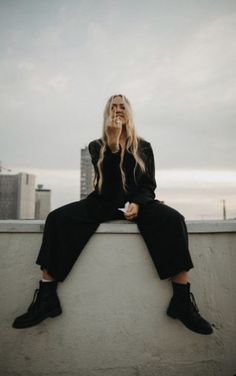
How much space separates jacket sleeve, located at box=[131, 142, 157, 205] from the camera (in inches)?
84.0

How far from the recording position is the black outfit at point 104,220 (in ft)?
6.10

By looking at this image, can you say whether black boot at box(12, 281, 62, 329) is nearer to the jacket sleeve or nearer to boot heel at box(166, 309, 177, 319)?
boot heel at box(166, 309, 177, 319)

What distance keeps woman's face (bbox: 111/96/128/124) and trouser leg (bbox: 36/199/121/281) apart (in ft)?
3.28

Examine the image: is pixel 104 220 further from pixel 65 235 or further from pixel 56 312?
pixel 56 312

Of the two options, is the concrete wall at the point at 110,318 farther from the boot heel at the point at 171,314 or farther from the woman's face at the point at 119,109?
the woman's face at the point at 119,109

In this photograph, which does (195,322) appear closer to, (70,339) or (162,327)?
(162,327)

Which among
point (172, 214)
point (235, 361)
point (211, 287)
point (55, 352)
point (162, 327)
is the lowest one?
point (235, 361)

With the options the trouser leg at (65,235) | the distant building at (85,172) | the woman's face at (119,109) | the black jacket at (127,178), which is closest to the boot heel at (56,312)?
the trouser leg at (65,235)

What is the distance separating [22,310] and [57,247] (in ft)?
1.81

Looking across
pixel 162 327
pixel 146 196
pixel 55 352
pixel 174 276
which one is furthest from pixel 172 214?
pixel 55 352

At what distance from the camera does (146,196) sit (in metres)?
2.17

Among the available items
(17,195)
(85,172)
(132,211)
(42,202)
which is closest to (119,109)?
(132,211)

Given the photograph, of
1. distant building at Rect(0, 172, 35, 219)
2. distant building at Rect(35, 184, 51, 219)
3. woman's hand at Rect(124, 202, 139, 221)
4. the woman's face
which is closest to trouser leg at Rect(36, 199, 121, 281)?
woman's hand at Rect(124, 202, 139, 221)

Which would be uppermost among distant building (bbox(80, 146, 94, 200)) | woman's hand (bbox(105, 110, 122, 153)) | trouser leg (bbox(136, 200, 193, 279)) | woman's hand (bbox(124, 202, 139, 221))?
distant building (bbox(80, 146, 94, 200))
